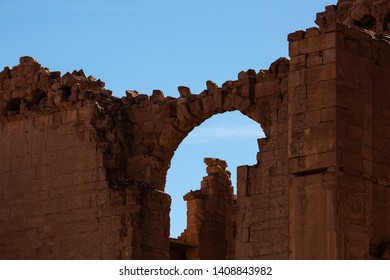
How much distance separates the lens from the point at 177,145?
73.4 feet

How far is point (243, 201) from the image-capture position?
20.4 m

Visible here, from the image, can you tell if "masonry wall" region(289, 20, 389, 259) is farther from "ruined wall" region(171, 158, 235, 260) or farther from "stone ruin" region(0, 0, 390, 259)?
"ruined wall" region(171, 158, 235, 260)

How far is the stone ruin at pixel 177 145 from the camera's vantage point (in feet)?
52.9

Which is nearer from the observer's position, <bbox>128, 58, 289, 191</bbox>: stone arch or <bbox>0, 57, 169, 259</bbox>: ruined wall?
<bbox>128, 58, 289, 191</bbox>: stone arch

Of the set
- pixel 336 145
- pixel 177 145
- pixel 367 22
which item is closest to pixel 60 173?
pixel 177 145

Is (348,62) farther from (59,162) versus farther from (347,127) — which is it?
(59,162)

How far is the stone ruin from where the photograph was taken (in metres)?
16.1

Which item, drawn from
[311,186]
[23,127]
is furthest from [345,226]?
[23,127]

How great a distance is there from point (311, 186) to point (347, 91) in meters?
1.21

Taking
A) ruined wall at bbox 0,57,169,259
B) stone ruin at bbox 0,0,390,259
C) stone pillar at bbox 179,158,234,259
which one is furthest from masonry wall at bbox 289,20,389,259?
stone pillar at bbox 179,158,234,259

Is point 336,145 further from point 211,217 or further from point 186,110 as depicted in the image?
point 211,217

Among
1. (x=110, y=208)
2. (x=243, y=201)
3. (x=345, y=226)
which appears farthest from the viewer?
(x=110, y=208)
